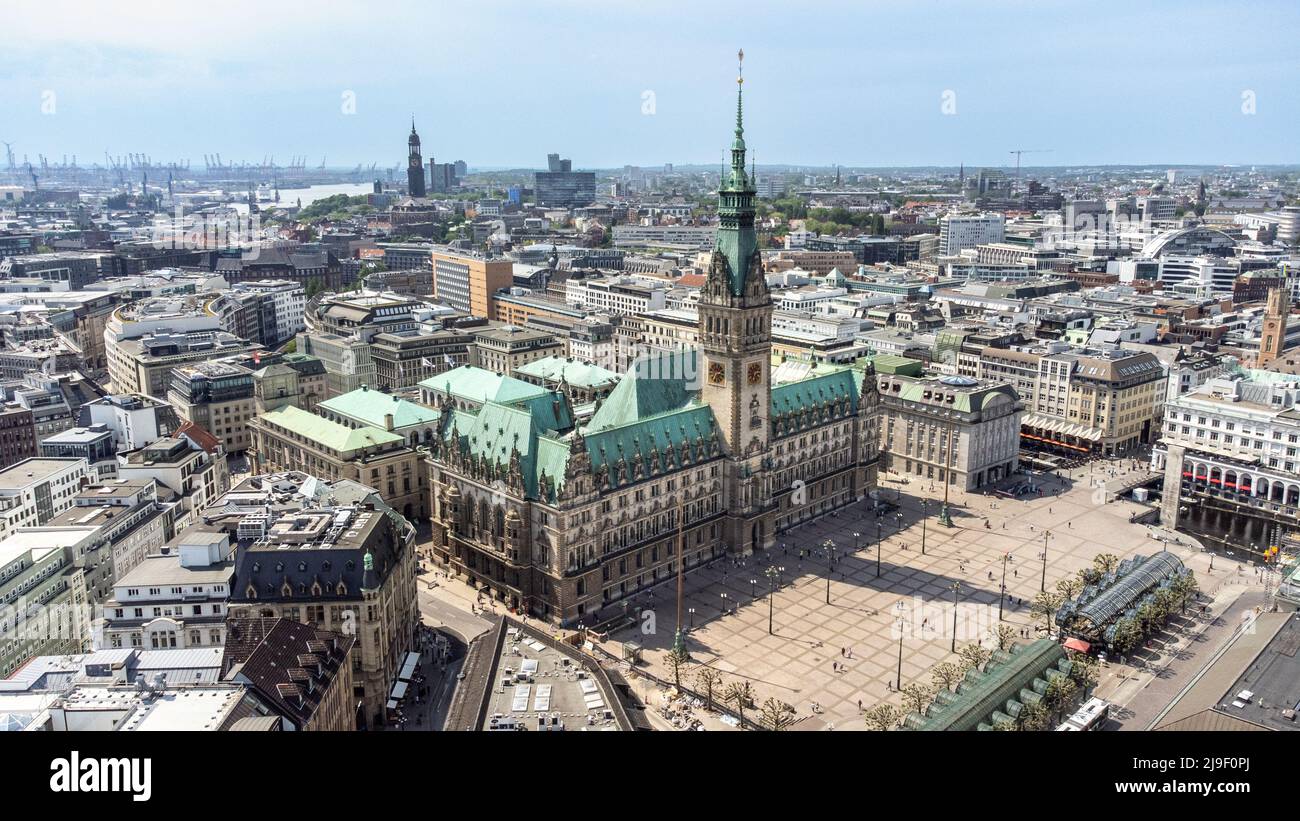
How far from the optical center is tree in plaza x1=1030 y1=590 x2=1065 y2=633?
119562mm

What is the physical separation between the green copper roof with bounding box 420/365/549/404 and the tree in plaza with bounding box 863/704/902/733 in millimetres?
88965

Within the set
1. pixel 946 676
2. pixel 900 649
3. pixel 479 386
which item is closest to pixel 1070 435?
pixel 900 649

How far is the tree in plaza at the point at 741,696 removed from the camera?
3917 inches

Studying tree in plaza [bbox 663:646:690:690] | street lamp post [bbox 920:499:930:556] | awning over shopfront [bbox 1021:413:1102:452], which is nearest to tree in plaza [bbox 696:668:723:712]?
tree in plaza [bbox 663:646:690:690]

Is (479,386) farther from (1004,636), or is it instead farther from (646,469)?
(1004,636)

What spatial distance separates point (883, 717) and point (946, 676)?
12.1 metres

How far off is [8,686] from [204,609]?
23.6 meters

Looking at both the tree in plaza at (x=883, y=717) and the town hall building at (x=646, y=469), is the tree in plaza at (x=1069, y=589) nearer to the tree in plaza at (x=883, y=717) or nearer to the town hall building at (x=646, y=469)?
the tree in plaza at (x=883, y=717)

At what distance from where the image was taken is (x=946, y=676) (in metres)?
101

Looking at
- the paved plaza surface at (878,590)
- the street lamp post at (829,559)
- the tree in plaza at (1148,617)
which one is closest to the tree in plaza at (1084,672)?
the paved plaza surface at (878,590)

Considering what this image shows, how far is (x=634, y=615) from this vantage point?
126 meters

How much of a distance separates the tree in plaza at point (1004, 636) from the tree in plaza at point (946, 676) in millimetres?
6088

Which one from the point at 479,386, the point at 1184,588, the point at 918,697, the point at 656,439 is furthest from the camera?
the point at 479,386
